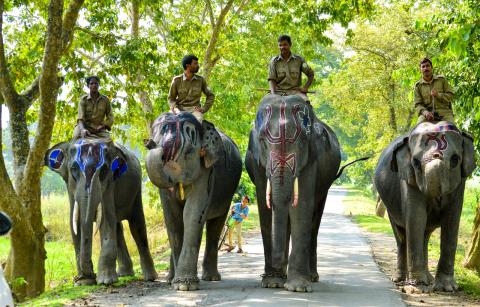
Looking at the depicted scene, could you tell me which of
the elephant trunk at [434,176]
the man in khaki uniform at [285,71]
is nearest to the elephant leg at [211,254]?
the man in khaki uniform at [285,71]

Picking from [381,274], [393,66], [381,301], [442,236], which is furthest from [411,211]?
[393,66]

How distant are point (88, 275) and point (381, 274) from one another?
455 cm

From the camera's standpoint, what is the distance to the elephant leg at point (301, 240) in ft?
29.9

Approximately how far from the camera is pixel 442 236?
9.93 metres

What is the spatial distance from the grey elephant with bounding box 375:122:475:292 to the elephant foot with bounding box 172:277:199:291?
2.73 m

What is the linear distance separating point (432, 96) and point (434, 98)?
0.04 m

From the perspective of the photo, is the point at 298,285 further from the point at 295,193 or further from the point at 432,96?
the point at 432,96

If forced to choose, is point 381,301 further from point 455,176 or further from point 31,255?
point 31,255

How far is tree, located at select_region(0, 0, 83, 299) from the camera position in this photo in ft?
39.9

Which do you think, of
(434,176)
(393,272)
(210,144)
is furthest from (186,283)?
(393,272)

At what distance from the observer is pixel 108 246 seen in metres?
10.3

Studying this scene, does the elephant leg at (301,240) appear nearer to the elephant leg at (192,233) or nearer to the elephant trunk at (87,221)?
the elephant leg at (192,233)

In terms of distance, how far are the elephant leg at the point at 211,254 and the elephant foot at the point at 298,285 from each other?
1.92 metres

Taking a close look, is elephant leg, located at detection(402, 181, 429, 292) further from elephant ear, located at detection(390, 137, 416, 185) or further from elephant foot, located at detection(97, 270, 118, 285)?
elephant foot, located at detection(97, 270, 118, 285)
